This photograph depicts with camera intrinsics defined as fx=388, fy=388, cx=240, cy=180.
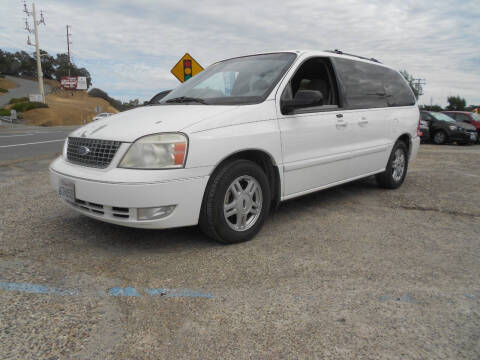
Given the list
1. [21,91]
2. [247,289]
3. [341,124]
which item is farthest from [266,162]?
[21,91]

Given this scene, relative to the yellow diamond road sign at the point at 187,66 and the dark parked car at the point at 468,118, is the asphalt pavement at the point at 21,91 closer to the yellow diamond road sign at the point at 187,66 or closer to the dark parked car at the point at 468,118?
the yellow diamond road sign at the point at 187,66

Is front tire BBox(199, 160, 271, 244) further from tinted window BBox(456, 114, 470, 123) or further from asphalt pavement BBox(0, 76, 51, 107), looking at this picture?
asphalt pavement BBox(0, 76, 51, 107)

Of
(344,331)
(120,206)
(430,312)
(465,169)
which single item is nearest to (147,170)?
(120,206)

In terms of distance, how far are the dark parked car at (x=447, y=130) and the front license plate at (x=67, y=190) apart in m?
16.1

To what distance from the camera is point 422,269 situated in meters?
2.86

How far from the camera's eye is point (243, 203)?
332cm

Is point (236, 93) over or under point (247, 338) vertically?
over

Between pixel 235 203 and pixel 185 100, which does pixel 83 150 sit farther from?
pixel 235 203

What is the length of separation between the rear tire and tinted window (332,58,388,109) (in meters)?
0.77

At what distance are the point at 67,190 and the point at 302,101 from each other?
2168mm

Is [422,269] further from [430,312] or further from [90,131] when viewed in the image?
[90,131]

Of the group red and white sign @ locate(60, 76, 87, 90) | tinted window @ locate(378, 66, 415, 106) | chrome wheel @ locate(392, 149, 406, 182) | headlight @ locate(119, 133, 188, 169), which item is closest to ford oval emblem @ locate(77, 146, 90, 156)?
headlight @ locate(119, 133, 188, 169)

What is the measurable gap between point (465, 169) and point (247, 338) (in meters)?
7.59

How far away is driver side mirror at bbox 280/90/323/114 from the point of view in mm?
3514
